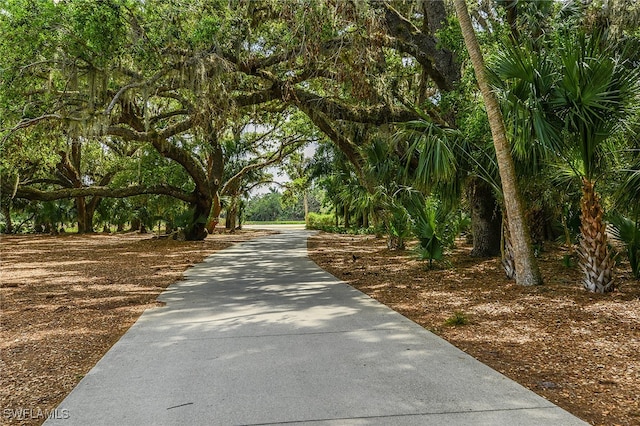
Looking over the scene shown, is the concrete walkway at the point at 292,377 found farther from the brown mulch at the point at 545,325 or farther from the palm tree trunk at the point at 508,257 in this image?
the palm tree trunk at the point at 508,257

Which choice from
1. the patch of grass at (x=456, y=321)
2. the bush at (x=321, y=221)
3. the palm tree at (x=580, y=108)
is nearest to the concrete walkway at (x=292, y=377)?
the patch of grass at (x=456, y=321)

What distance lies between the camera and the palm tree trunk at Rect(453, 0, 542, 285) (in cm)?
683

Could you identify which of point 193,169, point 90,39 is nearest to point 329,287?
point 90,39

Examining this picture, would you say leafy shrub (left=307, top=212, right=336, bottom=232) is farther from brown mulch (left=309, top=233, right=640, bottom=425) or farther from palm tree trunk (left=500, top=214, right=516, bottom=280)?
brown mulch (left=309, top=233, right=640, bottom=425)

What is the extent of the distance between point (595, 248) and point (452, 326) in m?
3.01

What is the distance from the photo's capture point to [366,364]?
3.77 metres

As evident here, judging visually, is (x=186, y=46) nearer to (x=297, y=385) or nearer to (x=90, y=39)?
(x=90, y=39)

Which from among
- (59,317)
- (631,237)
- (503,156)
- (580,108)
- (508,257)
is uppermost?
(580,108)

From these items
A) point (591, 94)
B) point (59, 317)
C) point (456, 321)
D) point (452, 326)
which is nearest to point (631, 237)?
point (591, 94)

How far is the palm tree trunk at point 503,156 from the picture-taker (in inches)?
269

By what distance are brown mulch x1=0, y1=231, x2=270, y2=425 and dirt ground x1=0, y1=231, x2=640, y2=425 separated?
0.02 metres

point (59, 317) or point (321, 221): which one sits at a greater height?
point (321, 221)

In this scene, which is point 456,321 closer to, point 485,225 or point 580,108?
point 580,108

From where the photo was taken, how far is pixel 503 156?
22.7 ft
